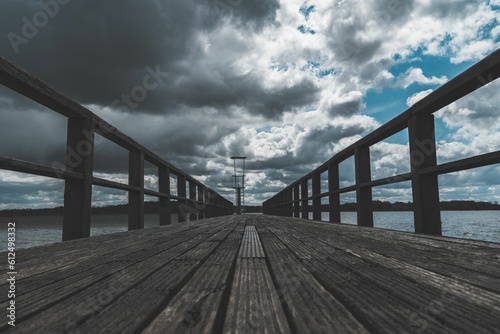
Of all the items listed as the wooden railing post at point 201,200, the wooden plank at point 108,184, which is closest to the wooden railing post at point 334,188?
the wooden plank at point 108,184

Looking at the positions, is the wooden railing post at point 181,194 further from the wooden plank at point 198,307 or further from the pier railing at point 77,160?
the wooden plank at point 198,307

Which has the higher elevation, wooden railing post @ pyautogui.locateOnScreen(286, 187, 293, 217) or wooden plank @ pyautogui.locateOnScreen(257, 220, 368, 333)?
wooden railing post @ pyautogui.locateOnScreen(286, 187, 293, 217)

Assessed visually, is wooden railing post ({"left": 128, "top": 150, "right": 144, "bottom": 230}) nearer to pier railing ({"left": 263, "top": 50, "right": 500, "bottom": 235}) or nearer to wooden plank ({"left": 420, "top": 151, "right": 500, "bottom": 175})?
pier railing ({"left": 263, "top": 50, "right": 500, "bottom": 235})

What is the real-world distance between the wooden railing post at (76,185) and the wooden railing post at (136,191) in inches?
56.8

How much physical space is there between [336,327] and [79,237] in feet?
10.0

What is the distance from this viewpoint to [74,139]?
3287 millimetres

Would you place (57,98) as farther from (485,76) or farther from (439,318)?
(485,76)

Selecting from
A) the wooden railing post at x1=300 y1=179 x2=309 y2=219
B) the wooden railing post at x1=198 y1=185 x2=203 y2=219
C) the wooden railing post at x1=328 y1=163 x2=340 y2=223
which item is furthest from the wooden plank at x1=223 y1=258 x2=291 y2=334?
the wooden railing post at x1=198 y1=185 x2=203 y2=219

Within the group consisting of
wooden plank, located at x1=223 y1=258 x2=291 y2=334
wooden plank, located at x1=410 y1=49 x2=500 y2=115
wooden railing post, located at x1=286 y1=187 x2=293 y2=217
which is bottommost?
wooden plank, located at x1=223 y1=258 x2=291 y2=334

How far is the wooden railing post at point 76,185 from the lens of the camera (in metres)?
3.26

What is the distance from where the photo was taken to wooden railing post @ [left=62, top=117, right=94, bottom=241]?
326cm

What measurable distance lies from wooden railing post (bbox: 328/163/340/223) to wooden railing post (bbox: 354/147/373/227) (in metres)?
1.15

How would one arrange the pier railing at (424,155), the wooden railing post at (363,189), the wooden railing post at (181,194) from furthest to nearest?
the wooden railing post at (181,194) → the wooden railing post at (363,189) → the pier railing at (424,155)

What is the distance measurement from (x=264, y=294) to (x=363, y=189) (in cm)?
373
